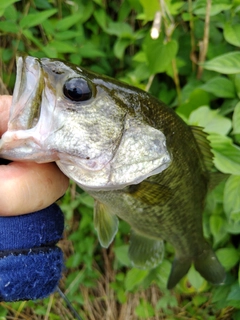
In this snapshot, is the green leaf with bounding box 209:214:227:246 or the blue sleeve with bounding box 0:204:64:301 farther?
the green leaf with bounding box 209:214:227:246

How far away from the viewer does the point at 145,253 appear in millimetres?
1422

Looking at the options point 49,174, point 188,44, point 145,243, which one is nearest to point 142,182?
point 49,174

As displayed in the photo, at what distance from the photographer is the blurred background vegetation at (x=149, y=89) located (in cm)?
141

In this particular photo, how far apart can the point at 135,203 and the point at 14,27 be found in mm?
838

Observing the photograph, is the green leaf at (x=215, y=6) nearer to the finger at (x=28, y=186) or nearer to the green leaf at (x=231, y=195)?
the green leaf at (x=231, y=195)

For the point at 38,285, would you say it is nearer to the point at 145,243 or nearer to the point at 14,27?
the point at 145,243

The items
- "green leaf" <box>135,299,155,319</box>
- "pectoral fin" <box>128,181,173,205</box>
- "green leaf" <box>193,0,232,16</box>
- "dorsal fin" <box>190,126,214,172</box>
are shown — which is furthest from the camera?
"green leaf" <box>135,299,155,319</box>

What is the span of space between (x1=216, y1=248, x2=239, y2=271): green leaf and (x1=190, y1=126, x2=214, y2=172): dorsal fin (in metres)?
0.51

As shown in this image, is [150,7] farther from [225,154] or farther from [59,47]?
[225,154]

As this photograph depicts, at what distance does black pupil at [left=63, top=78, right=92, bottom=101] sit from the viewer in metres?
0.84

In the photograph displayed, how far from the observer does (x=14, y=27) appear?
142 centimetres

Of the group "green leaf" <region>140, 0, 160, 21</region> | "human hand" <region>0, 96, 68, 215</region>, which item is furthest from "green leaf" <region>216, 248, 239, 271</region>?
"green leaf" <region>140, 0, 160, 21</region>

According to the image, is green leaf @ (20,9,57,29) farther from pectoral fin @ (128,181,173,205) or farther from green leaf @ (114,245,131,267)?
green leaf @ (114,245,131,267)

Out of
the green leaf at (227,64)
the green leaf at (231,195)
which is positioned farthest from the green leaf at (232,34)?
the green leaf at (231,195)
